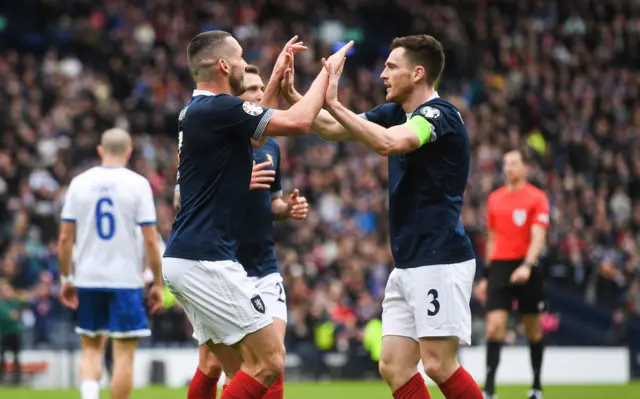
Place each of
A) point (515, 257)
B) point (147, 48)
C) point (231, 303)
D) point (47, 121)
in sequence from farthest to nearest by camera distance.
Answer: point (147, 48) → point (47, 121) → point (515, 257) → point (231, 303)

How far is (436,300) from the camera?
7.14 metres

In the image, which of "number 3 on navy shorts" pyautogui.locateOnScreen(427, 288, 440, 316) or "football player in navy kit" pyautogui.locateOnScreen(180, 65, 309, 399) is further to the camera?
"football player in navy kit" pyautogui.locateOnScreen(180, 65, 309, 399)

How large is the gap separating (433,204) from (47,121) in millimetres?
15935

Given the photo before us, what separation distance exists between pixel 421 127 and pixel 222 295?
153 cm

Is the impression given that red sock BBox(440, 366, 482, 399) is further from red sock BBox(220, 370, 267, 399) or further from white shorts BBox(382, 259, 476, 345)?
red sock BBox(220, 370, 267, 399)

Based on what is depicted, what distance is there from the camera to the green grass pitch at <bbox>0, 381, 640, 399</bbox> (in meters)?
13.7

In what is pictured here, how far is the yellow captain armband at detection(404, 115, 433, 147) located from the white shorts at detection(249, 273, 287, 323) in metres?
1.90

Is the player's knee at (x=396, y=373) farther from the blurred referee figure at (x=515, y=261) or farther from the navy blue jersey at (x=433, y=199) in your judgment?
the blurred referee figure at (x=515, y=261)

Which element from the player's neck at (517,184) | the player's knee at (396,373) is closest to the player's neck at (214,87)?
the player's knee at (396,373)

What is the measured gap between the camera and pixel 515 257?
1226 centimetres

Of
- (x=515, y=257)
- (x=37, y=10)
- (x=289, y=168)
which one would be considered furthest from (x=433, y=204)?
(x=37, y=10)

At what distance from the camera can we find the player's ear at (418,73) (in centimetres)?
740

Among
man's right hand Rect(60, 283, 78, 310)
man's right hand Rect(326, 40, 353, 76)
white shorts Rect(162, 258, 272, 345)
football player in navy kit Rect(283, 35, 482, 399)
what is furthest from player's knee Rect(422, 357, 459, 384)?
man's right hand Rect(60, 283, 78, 310)

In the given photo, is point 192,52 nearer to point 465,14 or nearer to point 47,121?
point 47,121
